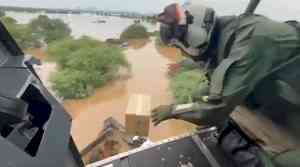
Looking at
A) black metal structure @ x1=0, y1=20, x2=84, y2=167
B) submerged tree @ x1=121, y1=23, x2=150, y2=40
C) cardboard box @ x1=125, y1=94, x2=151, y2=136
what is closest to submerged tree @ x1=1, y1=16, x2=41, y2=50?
submerged tree @ x1=121, y1=23, x2=150, y2=40

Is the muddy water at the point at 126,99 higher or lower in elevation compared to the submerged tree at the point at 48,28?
lower

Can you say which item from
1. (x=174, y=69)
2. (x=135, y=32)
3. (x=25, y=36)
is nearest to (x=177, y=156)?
(x=174, y=69)

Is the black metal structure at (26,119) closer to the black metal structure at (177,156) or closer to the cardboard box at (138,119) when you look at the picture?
the black metal structure at (177,156)

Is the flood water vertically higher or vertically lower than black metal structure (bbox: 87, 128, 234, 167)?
lower

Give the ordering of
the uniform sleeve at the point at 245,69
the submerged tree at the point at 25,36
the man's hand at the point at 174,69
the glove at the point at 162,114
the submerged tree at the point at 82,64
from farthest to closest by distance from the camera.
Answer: the submerged tree at the point at 25,36, the man's hand at the point at 174,69, the submerged tree at the point at 82,64, the glove at the point at 162,114, the uniform sleeve at the point at 245,69

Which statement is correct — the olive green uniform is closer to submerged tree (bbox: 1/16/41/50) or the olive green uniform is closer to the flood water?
the flood water

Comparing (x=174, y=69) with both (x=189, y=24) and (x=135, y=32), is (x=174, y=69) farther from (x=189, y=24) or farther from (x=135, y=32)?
(x=189, y=24)

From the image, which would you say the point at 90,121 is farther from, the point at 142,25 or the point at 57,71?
→ the point at 142,25

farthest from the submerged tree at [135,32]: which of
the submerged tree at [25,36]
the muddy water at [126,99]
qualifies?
the submerged tree at [25,36]
